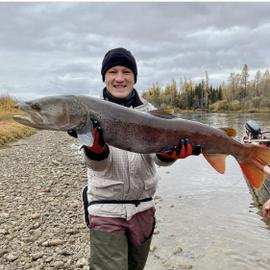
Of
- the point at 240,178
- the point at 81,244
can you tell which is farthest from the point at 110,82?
the point at 240,178

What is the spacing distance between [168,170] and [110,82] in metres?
13.9

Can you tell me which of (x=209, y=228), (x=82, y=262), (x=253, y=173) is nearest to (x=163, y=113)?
(x=253, y=173)

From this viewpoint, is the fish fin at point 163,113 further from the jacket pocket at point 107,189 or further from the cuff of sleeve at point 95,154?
the jacket pocket at point 107,189

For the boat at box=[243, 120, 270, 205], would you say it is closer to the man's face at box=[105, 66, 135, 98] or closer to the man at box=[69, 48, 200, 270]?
the man at box=[69, 48, 200, 270]

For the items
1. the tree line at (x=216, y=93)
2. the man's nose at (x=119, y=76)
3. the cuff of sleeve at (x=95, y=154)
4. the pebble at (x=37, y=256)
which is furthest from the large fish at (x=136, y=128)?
the tree line at (x=216, y=93)

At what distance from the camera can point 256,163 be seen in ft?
12.9

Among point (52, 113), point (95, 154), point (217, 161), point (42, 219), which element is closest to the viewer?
point (52, 113)

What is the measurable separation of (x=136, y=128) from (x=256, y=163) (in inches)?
54.8

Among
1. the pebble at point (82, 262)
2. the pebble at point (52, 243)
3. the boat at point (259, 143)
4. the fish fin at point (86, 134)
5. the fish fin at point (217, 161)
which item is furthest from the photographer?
the boat at point (259, 143)

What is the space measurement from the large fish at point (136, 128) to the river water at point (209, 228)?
11.8 feet

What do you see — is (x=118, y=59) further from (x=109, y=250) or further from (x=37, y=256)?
(x=37, y=256)

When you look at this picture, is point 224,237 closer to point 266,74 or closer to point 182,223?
point 182,223

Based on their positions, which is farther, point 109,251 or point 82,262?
point 82,262

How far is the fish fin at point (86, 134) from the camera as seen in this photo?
303cm
